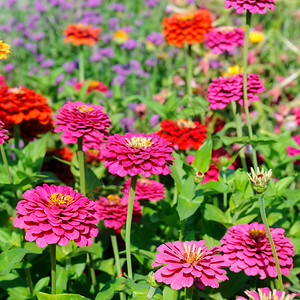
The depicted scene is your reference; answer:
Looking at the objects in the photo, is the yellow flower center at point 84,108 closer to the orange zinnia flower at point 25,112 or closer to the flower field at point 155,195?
the flower field at point 155,195

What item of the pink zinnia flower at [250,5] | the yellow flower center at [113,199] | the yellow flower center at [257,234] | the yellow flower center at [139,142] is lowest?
the yellow flower center at [113,199]

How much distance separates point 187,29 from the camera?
204 cm

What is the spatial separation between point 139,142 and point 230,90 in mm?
533

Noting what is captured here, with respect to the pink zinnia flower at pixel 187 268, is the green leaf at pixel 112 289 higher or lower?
lower

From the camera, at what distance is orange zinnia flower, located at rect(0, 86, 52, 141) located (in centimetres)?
161

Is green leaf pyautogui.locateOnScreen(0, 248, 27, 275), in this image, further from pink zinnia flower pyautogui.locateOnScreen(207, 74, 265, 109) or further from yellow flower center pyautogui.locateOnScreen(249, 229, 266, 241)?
pink zinnia flower pyautogui.locateOnScreen(207, 74, 265, 109)

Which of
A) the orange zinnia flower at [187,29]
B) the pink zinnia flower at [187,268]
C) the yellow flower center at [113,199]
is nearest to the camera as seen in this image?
the pink zinnia flower at [187,268]

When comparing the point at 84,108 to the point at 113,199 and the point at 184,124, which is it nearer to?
the point at 113,199

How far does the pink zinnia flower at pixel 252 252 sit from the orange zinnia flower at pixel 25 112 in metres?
0.80

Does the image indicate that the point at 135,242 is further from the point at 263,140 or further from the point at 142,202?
the point at 263,140

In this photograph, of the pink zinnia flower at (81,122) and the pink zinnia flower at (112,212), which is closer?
the pink zinnia flower at (81,122)

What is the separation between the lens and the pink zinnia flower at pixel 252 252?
116cm

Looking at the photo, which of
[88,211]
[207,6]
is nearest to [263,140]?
[88,211]

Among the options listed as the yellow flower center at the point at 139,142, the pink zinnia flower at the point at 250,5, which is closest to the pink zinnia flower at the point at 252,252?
the yellow flower center at the point at 139,142
